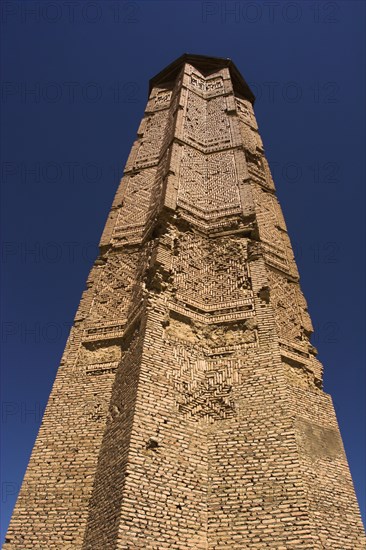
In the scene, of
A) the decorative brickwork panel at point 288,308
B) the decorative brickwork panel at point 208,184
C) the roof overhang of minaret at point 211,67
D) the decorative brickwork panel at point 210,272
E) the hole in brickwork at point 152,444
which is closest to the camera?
the hole in brickwork at point 152,444

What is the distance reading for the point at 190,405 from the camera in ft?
19.6

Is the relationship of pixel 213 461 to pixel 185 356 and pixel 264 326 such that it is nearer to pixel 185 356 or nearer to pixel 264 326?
pixel 185 356

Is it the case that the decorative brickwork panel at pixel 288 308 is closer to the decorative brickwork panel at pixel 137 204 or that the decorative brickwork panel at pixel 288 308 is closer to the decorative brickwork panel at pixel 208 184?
the decorative brickwork panel at pixel 208 184

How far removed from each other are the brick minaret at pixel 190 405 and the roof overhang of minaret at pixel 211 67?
830 centimetres

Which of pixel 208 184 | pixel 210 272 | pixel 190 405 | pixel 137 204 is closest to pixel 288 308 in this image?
pixel 210 272

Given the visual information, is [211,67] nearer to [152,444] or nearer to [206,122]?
[206,122]

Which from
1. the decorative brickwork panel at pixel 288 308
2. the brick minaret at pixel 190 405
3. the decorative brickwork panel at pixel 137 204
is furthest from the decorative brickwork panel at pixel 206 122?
the decorative brickwork panel at pixel 288 308

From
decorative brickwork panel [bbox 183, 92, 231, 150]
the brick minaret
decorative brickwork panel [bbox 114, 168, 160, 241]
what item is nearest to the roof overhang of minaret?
decorative brickwork panel [bbox 183, 92, 231, 150]

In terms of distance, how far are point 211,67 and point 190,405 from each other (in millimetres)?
14554

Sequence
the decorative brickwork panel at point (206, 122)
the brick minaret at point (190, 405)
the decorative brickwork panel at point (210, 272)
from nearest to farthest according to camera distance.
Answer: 1. the brick minaret at point (190, 405)
2. the decorative brickwork panel at point (210, 272)
3. the decorative brickwork panel at point (206, 122)

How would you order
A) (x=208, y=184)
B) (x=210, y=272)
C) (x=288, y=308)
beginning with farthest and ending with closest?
(x=208, y=184) < (x=288, y=308) < (x=210, y=272)

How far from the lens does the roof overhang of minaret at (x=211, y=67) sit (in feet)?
54.5

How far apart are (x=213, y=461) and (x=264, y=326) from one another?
7.30 feet

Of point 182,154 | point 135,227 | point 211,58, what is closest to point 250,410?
point 135,227
